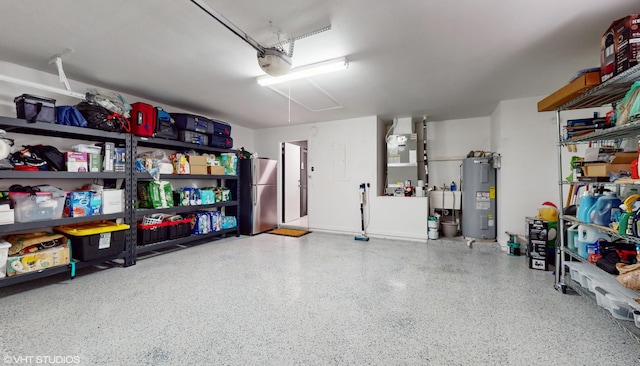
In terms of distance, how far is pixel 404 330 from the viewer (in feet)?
6.08

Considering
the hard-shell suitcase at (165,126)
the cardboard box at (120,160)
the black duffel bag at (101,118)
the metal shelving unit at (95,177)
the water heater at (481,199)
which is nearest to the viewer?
the metal shelving unit at (95,177)

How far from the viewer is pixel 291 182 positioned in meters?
6.58

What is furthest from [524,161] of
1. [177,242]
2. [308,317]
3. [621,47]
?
[177,242]

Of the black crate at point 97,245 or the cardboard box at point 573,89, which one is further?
the black crate at point 97,245

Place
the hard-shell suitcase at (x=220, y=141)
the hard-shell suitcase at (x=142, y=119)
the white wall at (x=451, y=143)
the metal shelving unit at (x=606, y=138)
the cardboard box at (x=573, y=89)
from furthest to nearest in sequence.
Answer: the white wall at (x=451, y=143), the hard-shell suitcase at (x=220, y=141), the hard-shell suitcase at (x=142, y=119), the cardboard box at (x=573, y=89), the metal shelving unit at (x=606, y=138)

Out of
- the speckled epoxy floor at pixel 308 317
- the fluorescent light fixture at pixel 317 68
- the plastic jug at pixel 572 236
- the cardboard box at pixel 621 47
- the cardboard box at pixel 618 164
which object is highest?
the fluorescent light fixture at pixel 317 68

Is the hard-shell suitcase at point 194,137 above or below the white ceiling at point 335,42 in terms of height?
below

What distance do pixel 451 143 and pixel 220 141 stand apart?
16.1 ft

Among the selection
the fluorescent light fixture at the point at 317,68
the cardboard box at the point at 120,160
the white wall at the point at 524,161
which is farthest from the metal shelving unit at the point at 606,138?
the cardboard box at the point at 120,160

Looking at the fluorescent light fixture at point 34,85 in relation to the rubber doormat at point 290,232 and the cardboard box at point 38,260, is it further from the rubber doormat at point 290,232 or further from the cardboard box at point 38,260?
the rubber doormat at point 290,232

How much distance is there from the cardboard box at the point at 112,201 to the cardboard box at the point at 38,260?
22.1 inches

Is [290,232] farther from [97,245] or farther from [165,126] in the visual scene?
[97,245]

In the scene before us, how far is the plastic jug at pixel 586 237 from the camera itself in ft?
7.34

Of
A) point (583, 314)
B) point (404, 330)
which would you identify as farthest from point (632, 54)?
point (404, 330)
